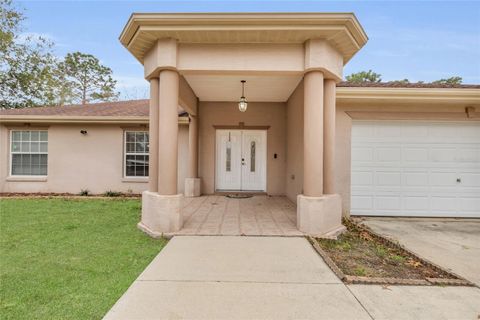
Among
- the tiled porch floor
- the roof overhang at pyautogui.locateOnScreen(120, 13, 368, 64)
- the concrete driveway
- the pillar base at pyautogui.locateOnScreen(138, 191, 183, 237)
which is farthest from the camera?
the tiled porch floor

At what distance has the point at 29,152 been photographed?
10.0 metres

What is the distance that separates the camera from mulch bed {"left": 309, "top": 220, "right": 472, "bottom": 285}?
10.9 ft

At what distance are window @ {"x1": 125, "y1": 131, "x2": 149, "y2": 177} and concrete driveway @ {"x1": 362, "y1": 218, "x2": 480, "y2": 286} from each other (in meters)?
7.77

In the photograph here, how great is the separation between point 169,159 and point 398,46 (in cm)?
2486

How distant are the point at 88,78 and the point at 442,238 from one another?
3133cm

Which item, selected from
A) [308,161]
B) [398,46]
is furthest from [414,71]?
[308,161]

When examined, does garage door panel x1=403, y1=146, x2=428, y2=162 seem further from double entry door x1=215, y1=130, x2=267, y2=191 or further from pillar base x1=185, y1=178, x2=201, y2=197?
pillar base x1=185, y1=178, x2=201, y2=197

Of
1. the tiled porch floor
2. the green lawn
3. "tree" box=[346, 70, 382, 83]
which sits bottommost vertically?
the green lawn

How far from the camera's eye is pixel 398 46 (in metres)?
22.6

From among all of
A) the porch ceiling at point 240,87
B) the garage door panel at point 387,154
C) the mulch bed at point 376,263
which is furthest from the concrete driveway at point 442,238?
the porch ceiling at point 240,87

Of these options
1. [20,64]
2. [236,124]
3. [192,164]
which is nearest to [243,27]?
[236,124]

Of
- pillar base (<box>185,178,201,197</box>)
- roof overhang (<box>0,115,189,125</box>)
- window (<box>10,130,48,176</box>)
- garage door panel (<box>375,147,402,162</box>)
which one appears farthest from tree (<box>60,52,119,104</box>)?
garage door panel (<box>375,147,402,162</box>)

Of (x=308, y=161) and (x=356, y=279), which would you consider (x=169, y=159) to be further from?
(x=356, y=279)

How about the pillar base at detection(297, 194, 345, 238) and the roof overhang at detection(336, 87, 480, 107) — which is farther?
the roof overhang at detection(336, 87, 480, 107)
